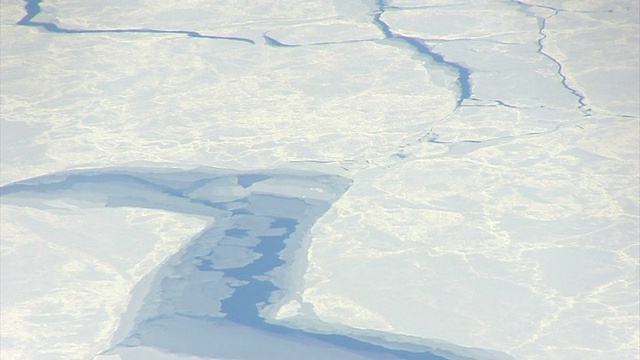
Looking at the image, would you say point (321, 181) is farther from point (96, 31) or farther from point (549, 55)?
point (96, 31)

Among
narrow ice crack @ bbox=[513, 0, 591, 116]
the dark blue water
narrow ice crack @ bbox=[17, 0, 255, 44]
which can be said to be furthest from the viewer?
narrow ice crack @ bbox=[17, 0, 255, 44]

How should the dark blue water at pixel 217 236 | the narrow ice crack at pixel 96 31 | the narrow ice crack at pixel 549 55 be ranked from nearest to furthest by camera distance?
1. the dark blue water at pixel 217 236
2. the narrow ice crack at pixel 549 55
3. the narrow ice crack at pixel 96 31

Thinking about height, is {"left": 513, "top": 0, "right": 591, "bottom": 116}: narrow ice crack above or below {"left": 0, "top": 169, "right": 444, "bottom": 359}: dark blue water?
above

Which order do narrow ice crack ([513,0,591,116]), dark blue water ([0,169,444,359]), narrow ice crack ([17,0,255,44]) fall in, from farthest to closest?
narrow ice crack ([17,0,255,44]), narrow ice crack ([513,0,591,116]), dark blue water ([0,169,444,359])

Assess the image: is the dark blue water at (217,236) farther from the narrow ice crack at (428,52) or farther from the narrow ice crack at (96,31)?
the narrow ice crack at (96,31)

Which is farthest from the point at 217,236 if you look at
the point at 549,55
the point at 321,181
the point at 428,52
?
the point at 549,55

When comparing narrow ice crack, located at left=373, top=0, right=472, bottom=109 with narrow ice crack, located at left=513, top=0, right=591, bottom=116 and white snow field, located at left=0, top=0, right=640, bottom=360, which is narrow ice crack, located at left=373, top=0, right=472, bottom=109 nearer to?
white snow field, located at left=0, top=0, right=640, bottom=360

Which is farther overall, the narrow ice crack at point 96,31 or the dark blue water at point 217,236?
the narrow ice crack at point 96,31

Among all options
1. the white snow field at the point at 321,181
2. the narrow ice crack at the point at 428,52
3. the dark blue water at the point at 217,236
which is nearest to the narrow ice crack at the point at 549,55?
the white snow field at the point at 321,181

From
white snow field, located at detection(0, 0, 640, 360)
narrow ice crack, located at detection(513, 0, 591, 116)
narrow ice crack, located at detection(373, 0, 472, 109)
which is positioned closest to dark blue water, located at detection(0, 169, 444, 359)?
white snow field, located at detection(0, 0, 640, 360)
